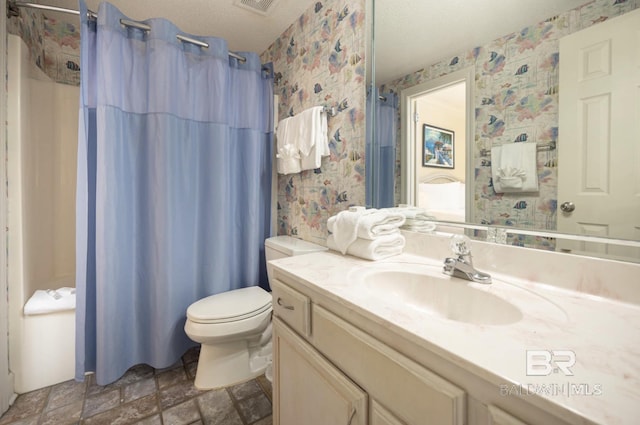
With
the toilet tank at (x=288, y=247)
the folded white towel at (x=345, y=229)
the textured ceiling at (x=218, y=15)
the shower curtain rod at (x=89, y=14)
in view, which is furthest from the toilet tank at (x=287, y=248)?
the textured ceiling at (x=218, y=15)

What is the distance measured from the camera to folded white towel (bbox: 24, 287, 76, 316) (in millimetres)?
1375

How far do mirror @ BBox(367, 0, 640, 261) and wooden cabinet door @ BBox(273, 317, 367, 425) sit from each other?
685 mm

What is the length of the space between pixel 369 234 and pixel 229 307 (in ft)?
2.94

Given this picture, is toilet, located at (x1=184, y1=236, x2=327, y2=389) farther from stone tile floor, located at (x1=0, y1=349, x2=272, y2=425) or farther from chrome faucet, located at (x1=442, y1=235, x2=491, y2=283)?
chrome faucet, located at (x1=442, y1=235, x2=491, y2=283)

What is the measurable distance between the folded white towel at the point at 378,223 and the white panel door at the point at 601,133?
0.52m

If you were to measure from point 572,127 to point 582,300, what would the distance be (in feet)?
1.52

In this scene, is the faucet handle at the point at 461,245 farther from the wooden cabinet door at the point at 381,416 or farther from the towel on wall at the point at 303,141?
the towel on wall at the point at 303,141

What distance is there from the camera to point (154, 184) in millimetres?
1526

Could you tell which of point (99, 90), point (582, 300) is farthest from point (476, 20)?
point (99, 90)

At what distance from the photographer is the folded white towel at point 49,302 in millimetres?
1375

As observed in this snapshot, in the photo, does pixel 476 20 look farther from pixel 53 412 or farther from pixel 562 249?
pixel 53 412

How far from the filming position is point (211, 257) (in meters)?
1.72

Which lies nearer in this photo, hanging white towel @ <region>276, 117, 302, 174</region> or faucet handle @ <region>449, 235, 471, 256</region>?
faucet handle @ <region>449, 235, 471, 256</region>

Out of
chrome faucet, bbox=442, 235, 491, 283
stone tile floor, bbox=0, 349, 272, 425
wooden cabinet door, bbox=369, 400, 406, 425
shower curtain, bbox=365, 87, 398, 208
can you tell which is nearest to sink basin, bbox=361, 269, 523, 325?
chrome faucet, bbox=442, 235, 491, 283
